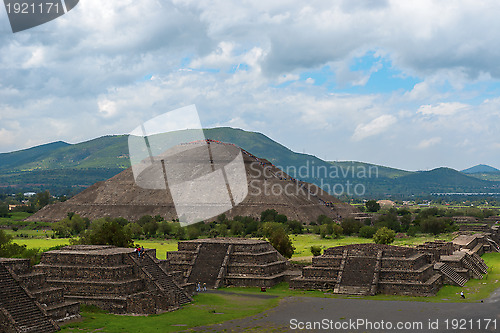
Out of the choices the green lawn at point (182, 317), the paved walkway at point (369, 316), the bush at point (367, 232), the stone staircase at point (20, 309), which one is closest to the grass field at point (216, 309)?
the green lawn at point (182, 317)

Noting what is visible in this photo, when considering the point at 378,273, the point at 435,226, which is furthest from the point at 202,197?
the point at 378,273

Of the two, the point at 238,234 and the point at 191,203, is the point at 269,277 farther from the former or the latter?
the point at 191,203

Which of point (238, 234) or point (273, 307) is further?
point (238, 234)

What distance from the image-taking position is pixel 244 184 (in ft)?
587

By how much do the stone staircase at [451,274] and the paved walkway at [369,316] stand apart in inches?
328

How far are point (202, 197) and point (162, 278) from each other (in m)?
118

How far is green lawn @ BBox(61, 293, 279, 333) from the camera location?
3872 cm

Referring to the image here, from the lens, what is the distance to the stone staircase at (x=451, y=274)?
59.6 m

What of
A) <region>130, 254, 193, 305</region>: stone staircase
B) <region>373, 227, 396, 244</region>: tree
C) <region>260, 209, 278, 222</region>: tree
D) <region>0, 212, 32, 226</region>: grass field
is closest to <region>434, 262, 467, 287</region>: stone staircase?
<region>130, 254, 193, 305</region>: stone staircase

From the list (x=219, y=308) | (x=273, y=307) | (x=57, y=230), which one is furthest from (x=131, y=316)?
(x=57, y=230)

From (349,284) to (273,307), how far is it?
11.6 meters

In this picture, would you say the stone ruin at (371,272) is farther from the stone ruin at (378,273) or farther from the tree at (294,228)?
the tree at (294,228)

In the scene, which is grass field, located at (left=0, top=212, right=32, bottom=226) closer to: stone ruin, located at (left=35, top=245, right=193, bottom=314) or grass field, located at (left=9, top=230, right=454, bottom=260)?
grass field, located at (left=9, top=230, right=454, bottom=260)

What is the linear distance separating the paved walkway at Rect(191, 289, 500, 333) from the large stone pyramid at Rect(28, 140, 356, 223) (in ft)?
350
